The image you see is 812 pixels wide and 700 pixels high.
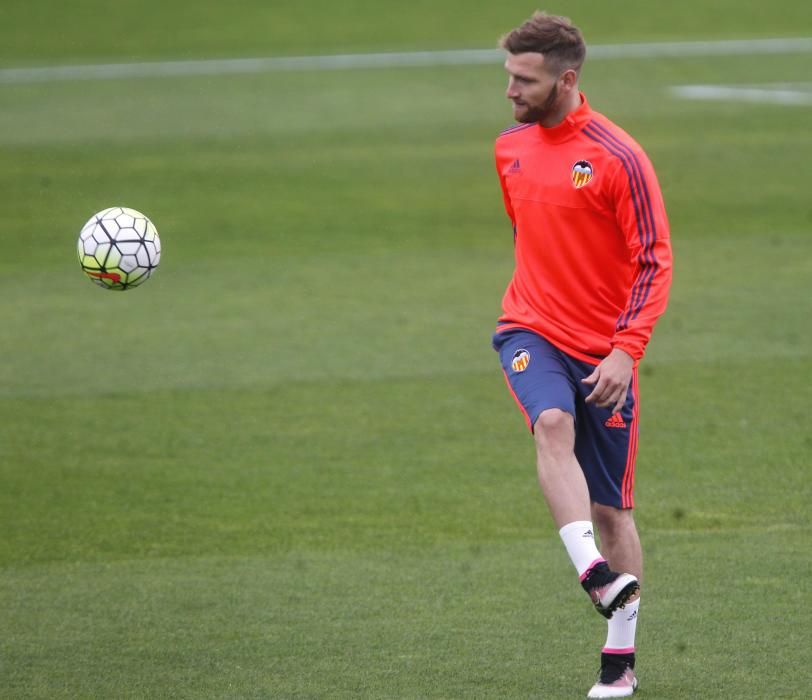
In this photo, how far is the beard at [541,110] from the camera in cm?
563

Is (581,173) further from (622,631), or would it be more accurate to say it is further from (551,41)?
(622,631)

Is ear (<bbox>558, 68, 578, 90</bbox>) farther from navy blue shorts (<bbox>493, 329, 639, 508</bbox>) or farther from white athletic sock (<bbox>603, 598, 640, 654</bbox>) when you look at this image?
white athletic sock (<bbox>603, 598, 640, 654</bbox>)

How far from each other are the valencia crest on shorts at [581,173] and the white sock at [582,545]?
1.24 meters

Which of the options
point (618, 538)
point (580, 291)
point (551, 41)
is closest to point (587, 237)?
point (580, 291)

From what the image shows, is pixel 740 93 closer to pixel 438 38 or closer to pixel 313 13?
pixel 438 38

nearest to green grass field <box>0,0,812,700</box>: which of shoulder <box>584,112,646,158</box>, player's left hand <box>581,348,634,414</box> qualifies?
player's left hand <box>581,348,634,414</box>

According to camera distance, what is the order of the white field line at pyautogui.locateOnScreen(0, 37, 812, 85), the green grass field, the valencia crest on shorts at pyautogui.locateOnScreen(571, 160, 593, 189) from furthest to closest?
the white field line at pyautogui.locateOnScreen(0, 37, 812, 85)
the green grass field
the valencia crest on shorts at pyautogui.locateOnScreen(571, 160, 593, 189)

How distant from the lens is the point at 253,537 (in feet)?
25.2

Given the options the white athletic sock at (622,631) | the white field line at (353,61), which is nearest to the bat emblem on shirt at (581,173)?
the white athletic sock at (622,631)

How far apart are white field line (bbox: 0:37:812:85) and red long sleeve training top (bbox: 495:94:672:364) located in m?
22.8

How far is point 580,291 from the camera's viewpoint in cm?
575

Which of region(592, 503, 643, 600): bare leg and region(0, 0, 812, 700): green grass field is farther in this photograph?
region(0, 0, 812, 700): green grass field

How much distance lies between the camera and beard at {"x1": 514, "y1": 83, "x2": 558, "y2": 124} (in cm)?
563

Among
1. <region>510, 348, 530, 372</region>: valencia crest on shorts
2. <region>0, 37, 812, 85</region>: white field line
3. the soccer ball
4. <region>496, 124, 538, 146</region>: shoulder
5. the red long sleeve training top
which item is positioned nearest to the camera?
the red long sleeve training top
